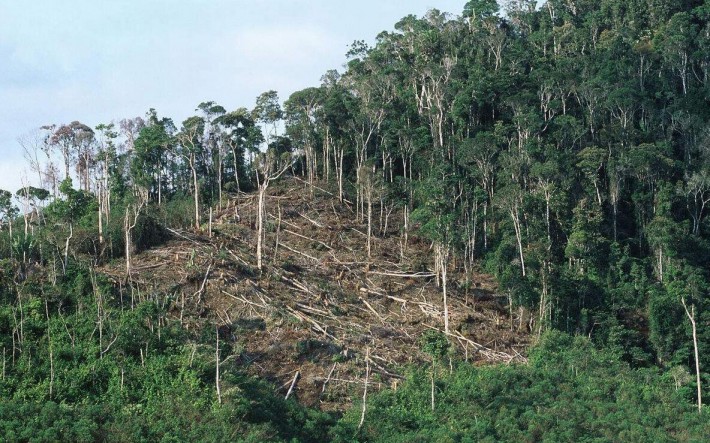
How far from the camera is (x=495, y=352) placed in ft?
119

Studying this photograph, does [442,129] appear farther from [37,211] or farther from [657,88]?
[37,211]

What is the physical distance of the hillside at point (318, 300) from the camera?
33.9 metres

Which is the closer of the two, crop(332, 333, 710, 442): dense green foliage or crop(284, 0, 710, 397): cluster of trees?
crop(332, 333, 710, 442): dense green foliage

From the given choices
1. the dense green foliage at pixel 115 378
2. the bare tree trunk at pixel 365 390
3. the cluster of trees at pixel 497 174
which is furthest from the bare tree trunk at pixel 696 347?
the dense green foliage at pixel 115 378

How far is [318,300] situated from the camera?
37.4 m

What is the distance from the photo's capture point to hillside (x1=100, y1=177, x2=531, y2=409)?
33938 mm

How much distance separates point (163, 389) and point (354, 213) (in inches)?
658

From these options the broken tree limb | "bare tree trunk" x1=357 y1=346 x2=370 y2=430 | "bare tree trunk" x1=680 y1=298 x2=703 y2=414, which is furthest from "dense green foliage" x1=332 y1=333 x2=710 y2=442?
the broken tree limb

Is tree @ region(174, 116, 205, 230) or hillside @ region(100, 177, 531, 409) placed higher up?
tree @ region(174, 116, 205, 230)

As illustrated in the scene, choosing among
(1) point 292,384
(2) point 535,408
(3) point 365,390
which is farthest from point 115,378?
(2) point 535,408

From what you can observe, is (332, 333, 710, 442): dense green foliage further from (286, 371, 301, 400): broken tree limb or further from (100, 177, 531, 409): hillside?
(286, 371, 301, 400): broken tree limb

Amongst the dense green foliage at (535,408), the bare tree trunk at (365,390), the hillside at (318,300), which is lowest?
the dense green foliage at (535,408)

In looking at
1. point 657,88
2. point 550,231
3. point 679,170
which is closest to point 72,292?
point 550,231

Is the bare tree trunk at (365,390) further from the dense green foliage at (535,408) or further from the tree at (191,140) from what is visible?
the tree at (191,140)
